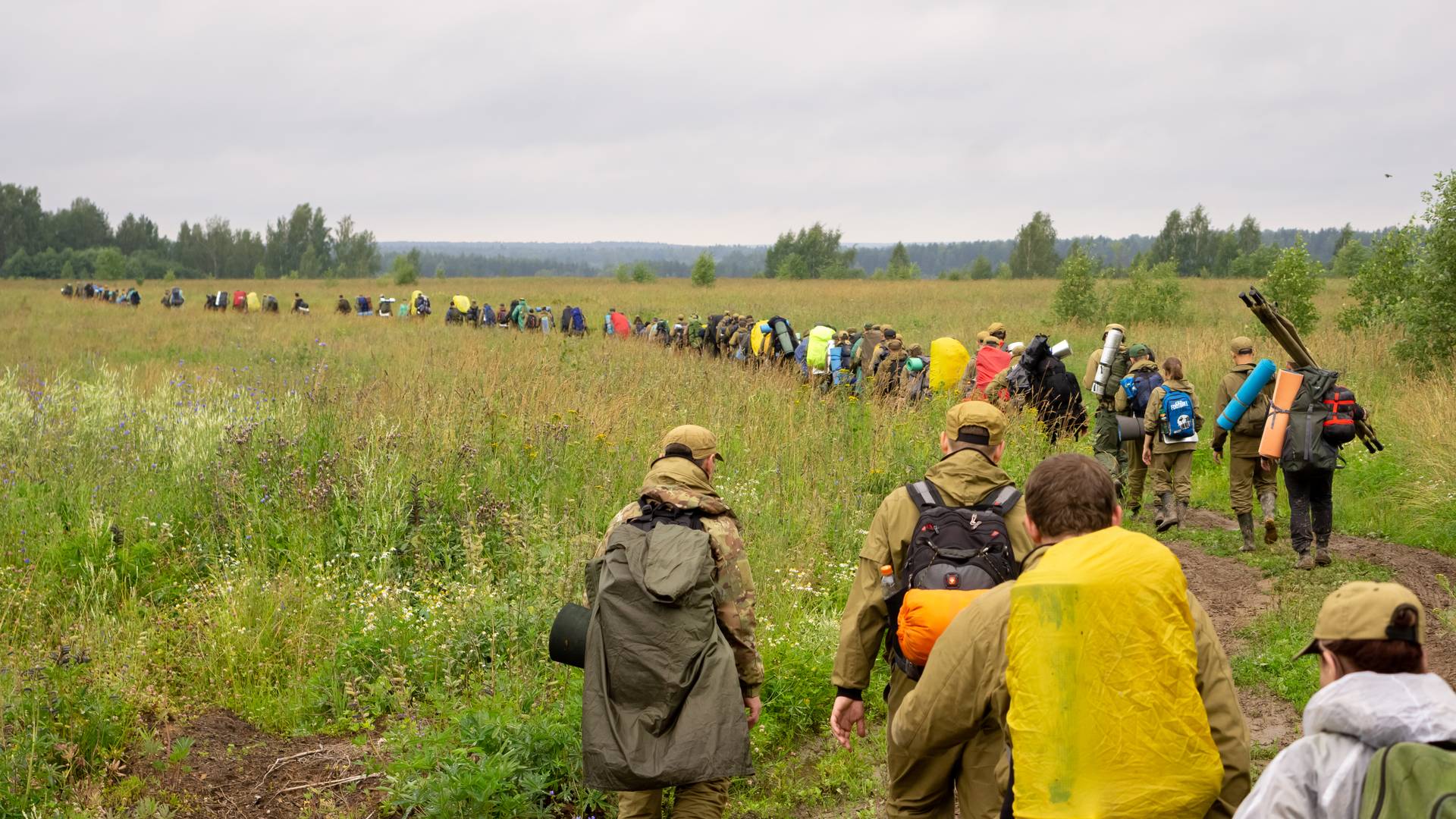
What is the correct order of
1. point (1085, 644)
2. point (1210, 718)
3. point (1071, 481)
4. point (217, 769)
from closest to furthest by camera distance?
point (1085, 644) → point (1210, 718) → point (1071, 481) → point (217, 769)

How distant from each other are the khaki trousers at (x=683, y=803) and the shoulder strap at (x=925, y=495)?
128 centimetres

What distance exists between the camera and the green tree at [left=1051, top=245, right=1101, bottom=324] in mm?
28641

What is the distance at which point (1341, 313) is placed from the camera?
68.6 ft

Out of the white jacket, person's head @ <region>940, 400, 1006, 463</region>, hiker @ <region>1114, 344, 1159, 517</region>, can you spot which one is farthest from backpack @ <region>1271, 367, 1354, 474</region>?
the white jacket

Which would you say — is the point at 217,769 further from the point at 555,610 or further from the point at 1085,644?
the point at 1085,644

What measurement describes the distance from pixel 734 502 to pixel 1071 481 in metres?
5.26

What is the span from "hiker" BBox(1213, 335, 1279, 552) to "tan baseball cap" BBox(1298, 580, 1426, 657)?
7395 mm

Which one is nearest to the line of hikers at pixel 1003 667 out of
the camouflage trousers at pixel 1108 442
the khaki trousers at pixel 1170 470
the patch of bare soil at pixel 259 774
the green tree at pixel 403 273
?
the patch of bare soil at pixel 259 774

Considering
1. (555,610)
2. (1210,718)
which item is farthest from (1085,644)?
(555,610)

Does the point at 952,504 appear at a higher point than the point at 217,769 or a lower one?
higher

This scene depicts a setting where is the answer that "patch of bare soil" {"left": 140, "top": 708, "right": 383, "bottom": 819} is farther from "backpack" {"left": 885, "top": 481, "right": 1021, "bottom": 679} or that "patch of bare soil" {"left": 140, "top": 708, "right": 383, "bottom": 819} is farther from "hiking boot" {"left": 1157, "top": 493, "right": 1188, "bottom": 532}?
"hiking boot" {"left": 1157, "top": 493, "right": 1188, "bottom": 532}

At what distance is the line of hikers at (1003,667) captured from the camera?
1.92 m

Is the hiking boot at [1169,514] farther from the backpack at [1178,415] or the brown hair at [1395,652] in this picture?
the brown hair at [1395,652]

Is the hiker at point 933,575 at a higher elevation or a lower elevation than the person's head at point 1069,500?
lower
